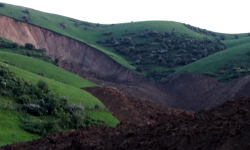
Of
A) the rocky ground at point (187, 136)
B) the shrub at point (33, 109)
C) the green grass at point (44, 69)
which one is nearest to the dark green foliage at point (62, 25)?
the green grass at point (44, 69)

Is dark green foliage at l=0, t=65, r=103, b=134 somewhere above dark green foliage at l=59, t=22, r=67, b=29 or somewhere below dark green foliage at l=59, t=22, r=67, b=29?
below

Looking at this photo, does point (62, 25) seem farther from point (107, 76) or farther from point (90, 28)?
point (107, 76)

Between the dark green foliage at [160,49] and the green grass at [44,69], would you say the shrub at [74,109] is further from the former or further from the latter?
the dark green foliage at [160,49]

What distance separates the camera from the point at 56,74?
4944 centimetres

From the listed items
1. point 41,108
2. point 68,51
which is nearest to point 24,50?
point 68,51

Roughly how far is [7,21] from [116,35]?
24982 mm

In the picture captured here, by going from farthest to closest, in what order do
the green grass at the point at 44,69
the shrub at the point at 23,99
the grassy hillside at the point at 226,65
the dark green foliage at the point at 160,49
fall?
the dark green foliage at the point at 160,49 < the grassy hillside at the point at 226,65 < the green grass at the point at 44,69 < the shrub at the point at 23,99

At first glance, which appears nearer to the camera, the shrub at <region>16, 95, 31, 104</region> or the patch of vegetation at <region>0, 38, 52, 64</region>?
the shrub at <region>16, 95, 31, 104</region>

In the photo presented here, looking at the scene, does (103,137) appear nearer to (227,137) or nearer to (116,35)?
(227,137)

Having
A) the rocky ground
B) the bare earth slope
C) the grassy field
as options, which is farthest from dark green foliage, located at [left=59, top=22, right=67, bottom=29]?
the rocky ground

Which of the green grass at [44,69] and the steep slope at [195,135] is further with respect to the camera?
the green grass at [44,69]

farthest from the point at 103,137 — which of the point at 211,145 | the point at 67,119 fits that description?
the point at 67,119

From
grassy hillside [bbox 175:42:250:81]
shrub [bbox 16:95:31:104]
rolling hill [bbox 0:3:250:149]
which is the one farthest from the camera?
grassy hillside [bbox 175:42:250:81]

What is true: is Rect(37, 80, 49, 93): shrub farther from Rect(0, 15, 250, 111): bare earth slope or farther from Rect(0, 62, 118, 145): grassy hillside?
Rect(0, 15, 250, 111): bare earth slope
